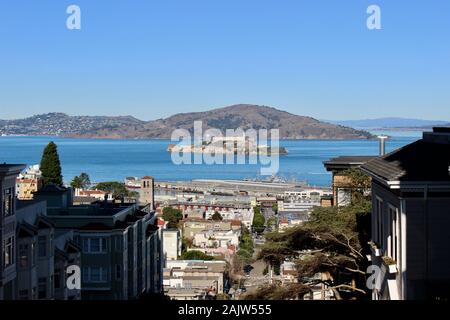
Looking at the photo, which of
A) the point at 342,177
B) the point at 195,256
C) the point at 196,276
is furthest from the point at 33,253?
the point at 195,256

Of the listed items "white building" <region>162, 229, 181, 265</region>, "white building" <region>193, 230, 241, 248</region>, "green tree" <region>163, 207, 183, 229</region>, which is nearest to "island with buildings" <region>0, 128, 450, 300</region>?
"white building" <region>162, 229, 181, 265</region>

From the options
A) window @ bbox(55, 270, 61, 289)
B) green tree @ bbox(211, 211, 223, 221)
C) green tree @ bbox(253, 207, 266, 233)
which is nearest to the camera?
window @ bbox(55, 270, 61, 289)

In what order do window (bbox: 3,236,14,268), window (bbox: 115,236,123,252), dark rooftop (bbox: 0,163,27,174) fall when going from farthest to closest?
window (bbox: 115,236,123,252), window (bbox: 3,236,14,268), dark rooftop (bbox: 0,163,27,174)

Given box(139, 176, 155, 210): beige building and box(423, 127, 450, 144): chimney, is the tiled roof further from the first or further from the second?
box(139, 176, 155, 210): beige building

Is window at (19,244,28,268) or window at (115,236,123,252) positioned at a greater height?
window at (19,244,28,268)

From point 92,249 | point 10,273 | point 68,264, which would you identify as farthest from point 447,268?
point 92,249

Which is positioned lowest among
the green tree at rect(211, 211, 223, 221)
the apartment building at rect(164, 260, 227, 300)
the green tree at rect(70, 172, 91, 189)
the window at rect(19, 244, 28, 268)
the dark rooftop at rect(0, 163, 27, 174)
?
the green tree at rect(211, 211, 223, 221)
